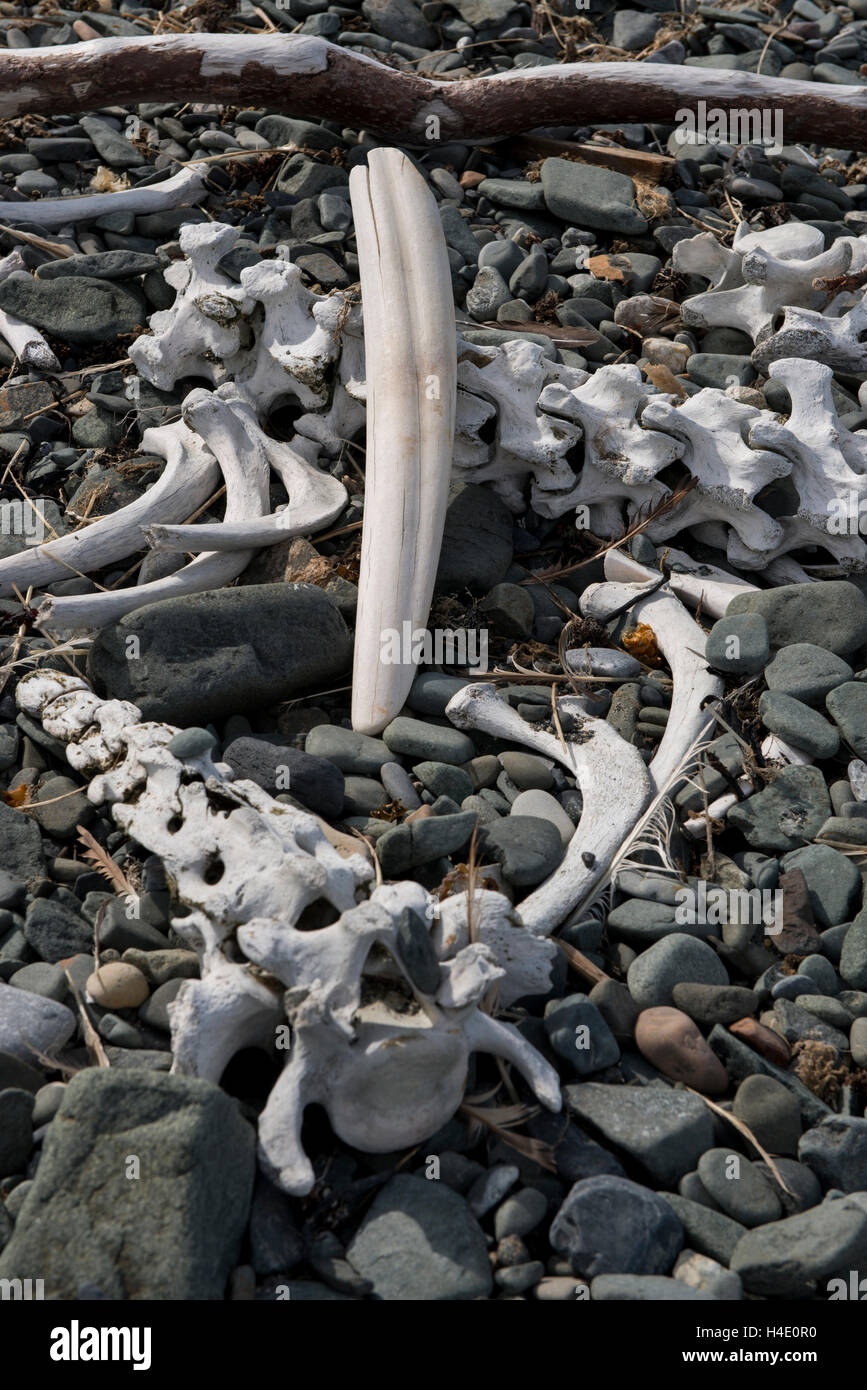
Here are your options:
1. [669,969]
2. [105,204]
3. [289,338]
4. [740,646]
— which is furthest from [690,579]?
[105,204]

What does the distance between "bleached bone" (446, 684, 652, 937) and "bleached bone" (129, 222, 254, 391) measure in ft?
6.37

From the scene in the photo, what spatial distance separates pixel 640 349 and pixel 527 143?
73.4 inches

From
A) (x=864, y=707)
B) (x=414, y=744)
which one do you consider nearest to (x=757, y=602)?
(x=864, y=707)

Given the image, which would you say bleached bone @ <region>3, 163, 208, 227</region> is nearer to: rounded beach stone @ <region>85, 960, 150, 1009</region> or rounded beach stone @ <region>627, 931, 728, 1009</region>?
rounded beach stone @ <region>85, 960, 150, 1009</region>

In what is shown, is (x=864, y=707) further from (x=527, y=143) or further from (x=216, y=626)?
(x=527, y=143)

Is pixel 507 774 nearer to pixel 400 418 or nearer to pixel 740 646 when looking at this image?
pixel 740 646

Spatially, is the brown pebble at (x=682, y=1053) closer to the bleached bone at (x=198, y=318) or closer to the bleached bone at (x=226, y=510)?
the bleached bone at (x=226, y=510)

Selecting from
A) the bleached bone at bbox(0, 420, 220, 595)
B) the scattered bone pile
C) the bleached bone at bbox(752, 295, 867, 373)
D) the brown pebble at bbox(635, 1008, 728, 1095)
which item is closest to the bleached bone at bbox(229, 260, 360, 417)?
the scattered bone pile

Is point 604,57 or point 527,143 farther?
point 604,57

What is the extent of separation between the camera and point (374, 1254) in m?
2.53

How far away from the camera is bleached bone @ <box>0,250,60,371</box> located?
5.00m

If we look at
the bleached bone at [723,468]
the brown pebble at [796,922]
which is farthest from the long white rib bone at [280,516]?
the brown pebble at [796,922]

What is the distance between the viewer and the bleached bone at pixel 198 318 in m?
4.63

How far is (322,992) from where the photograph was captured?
2.59 meters
